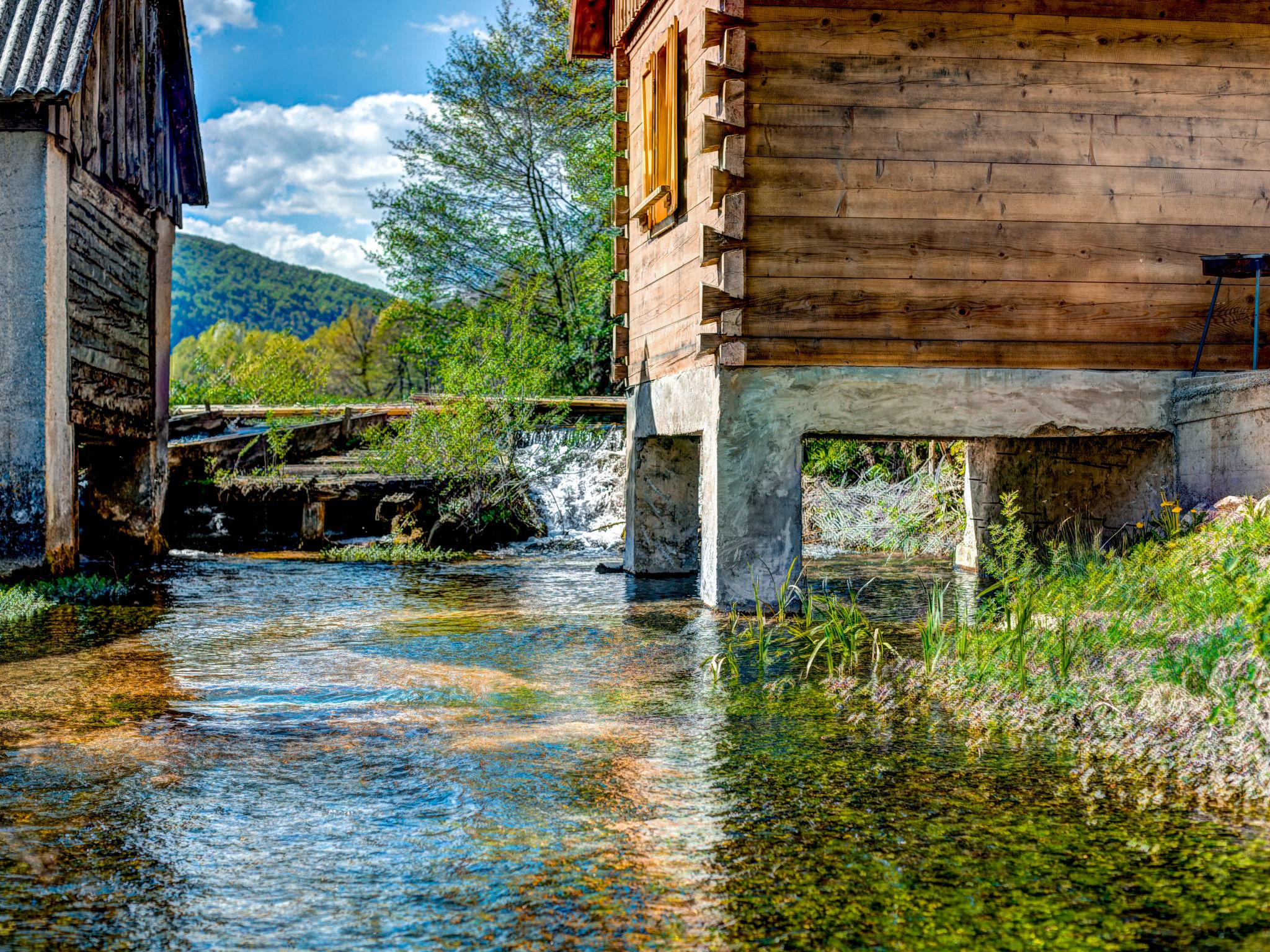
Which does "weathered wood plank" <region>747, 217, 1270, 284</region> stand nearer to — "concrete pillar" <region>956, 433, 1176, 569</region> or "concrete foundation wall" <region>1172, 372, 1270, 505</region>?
"concrete foundation wall" <region>1172, 372, 1270, 505</region>

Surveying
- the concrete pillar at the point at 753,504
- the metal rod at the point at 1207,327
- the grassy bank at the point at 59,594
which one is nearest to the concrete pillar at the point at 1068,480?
the metal rod at the point at 1207,327

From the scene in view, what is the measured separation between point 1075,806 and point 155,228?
38.3 ft

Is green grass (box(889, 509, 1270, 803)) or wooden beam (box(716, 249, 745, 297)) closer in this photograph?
green grass (box(889, 509, 1270, 803))

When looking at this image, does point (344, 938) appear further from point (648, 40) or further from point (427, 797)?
point (648, 40)

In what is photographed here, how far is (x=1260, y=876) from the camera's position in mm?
2975

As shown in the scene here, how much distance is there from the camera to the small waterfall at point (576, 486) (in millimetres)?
14484

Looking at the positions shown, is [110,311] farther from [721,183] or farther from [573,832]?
[573,832]

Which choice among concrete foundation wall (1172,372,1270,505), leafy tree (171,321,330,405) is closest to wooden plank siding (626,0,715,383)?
concrete foundation wall (1172,372,1270,505)

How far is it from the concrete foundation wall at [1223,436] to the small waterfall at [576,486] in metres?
7.50

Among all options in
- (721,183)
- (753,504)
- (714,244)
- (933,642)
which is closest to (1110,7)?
(721,183)

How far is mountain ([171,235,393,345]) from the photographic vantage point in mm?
81000

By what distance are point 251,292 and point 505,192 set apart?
62.5 metres

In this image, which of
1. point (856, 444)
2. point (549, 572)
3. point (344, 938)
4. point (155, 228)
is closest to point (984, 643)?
point (344, 938)

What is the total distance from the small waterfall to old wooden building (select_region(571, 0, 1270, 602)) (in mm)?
6748
